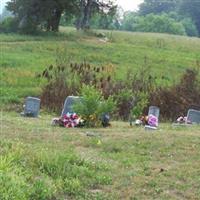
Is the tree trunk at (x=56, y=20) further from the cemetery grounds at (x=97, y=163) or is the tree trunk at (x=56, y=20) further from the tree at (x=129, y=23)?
the tree at (x=129, y=23)

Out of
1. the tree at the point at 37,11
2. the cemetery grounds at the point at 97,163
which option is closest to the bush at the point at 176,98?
the cemetery grounds at the point at 97,163

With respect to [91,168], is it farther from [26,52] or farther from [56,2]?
[56,2]

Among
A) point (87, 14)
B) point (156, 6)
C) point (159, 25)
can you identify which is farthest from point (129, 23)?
point (87, 14)

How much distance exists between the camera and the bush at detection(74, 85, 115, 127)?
10.5 m

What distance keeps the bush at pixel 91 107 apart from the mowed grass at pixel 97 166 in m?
1.56

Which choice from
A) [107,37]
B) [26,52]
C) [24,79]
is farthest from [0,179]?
[107,37]

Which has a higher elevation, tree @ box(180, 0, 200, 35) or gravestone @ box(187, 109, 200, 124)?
tree @ box(180, 0, 200, 35)

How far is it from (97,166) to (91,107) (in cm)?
375

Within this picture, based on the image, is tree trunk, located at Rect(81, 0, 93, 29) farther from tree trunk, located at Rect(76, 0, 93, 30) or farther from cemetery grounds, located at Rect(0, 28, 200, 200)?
cemetery grounds, located at Rect(0, 28, 200, 200)

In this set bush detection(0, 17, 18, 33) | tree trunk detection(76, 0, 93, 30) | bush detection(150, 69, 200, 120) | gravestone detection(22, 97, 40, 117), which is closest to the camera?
gravestone detection(22, 97, 40, 117)

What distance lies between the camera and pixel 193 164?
7418 millimetres

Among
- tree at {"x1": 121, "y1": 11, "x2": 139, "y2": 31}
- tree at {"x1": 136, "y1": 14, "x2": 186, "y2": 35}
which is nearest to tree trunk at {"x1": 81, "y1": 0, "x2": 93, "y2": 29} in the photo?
tree at {"x1": 136, "y1": 14, "x2": 186, "y2": 35}

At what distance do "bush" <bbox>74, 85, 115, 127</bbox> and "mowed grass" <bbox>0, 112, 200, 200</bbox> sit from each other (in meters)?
1.56

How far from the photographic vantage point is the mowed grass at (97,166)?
5930 mm
